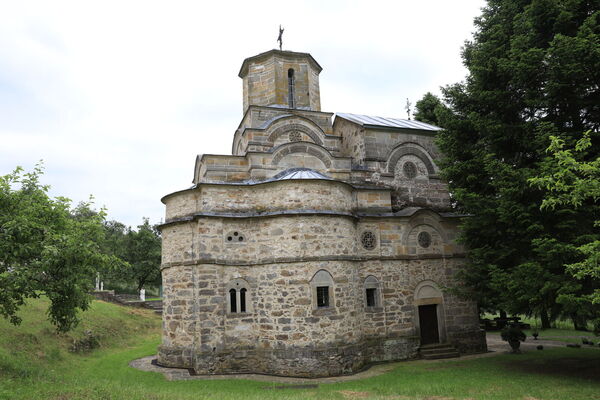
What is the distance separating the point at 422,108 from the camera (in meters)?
25.4

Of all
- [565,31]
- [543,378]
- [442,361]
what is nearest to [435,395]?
[543,378]

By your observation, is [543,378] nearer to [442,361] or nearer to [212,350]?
[442,361]

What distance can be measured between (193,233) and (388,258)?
6.66m

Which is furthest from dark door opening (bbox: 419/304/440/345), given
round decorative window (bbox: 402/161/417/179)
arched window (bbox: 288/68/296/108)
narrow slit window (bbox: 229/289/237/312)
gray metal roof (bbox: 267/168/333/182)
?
arched window (bbox: 288/68/296/108)

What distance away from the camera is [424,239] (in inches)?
595

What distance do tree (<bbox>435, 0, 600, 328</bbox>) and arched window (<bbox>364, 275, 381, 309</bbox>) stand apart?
290 cm

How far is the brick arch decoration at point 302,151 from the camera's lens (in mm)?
14531

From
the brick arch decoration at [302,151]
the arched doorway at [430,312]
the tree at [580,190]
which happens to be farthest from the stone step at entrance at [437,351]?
the brick arch decoration at [302,151]

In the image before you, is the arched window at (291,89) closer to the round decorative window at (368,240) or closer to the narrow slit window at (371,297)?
the round decorative window at (368,240)

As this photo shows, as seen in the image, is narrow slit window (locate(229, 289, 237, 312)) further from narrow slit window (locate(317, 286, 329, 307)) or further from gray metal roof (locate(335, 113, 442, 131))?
gray metal roof (locate(335, 113, 442, 131))

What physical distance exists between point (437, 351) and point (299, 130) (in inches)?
367

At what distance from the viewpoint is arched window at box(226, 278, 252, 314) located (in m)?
12.9

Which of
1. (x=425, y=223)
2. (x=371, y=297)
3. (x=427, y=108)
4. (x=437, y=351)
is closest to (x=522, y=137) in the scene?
(x=425, y=223)

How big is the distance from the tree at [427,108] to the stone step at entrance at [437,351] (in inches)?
560
